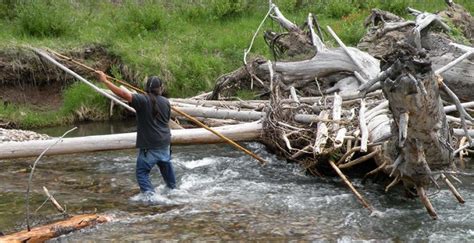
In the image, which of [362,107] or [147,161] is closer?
[147,161]

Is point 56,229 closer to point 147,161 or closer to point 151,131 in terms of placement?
point 147,161

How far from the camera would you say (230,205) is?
363 inches

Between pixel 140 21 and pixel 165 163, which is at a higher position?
pixel 140 21

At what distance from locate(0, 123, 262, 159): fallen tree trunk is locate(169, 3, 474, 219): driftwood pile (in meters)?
0.40

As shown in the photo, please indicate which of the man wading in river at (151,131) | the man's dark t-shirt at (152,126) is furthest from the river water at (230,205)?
the man's dark t-shirt at (152,126)

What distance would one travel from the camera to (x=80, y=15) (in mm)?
20875

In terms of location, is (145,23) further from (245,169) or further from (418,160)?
(418,160)

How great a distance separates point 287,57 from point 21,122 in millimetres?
6442

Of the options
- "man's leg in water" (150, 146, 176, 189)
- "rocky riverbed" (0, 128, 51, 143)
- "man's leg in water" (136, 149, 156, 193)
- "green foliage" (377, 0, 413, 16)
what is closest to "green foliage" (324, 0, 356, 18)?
"green foliage" (377, 0, 413, 16)

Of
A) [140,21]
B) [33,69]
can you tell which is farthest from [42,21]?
[140,21]

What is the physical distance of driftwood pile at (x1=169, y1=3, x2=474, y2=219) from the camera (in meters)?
7.16

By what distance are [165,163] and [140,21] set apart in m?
10.9

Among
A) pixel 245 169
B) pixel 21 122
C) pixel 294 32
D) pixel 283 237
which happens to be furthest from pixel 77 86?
pixel 283 237

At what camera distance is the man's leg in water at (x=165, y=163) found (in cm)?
959
